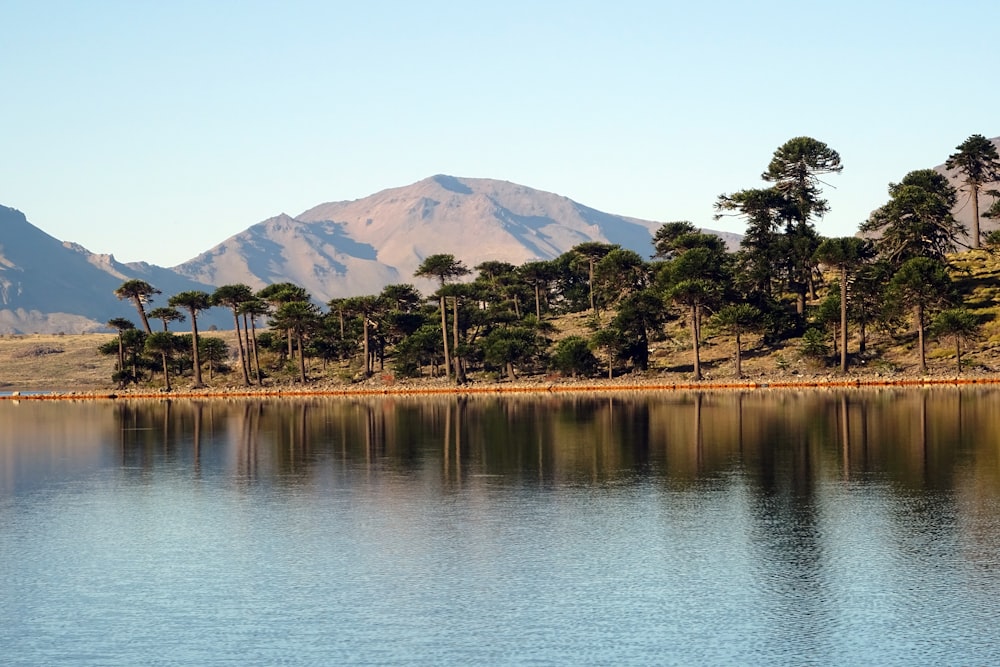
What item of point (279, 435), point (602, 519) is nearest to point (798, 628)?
point (602, 519)

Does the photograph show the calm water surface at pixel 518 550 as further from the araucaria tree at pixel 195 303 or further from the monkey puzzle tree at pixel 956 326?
the araucaria tree at pixel 195 303

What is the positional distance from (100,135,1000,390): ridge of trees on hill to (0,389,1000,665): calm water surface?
6128 centimetres

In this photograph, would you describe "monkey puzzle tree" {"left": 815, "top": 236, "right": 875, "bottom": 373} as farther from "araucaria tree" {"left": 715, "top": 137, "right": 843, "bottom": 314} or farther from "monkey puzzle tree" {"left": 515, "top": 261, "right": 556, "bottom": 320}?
"monkey puzzle tree" {"left": 515, "top": 261, "right": 556, "bottom": 320}

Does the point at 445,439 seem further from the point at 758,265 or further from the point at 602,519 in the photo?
the point at 758,265

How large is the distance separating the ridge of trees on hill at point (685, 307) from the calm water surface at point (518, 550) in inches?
2413

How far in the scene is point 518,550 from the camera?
126 feet

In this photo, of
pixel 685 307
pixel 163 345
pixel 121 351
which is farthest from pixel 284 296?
pixel 685 307

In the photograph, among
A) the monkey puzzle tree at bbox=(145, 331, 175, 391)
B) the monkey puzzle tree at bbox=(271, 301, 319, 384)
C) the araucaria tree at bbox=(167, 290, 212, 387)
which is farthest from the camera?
the monkey puzzle tree at bbox=(145, 331, 175, 391)

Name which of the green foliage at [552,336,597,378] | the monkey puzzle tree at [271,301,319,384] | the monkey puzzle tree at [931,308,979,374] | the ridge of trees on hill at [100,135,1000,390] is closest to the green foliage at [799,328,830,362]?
the ridge of trees on hill at [100,135,1000,390]

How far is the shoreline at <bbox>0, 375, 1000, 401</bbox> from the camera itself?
122 m

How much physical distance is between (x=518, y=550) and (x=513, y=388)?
106 meters

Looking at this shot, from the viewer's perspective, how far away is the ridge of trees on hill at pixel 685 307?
453 ft

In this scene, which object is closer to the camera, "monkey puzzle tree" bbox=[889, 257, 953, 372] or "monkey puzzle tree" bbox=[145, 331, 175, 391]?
"monkey puzzle tree" bbox=[889, 257, 953, 372]

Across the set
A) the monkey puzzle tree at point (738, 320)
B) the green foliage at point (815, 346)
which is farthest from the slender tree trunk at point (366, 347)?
the green foliage at point (815, 346)
